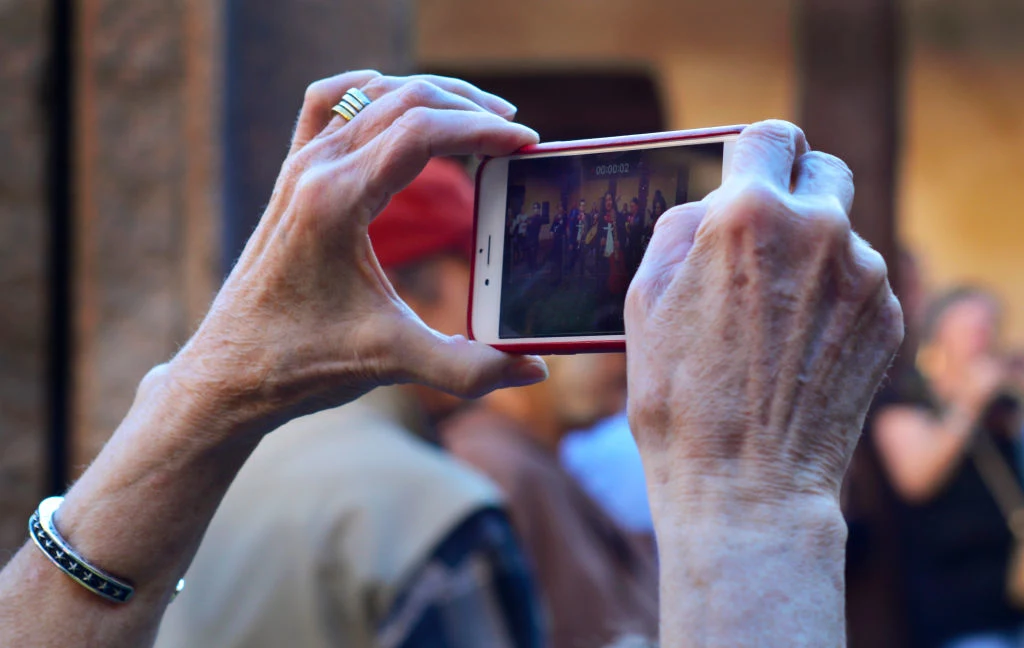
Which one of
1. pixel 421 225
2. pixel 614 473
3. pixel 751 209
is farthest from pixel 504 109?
pixel 614 473

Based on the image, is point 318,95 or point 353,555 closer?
point 318,95

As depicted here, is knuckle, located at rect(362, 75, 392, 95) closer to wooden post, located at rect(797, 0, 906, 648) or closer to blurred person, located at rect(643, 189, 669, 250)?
blurred person, located at rect(643, 189, 669, 250)

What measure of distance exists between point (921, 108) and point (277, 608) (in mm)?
4844

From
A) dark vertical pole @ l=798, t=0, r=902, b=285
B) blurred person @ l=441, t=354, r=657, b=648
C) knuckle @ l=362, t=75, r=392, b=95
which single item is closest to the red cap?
blurred person @ l=441, t=354, r=657, b=648

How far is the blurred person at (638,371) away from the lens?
2.43 ft

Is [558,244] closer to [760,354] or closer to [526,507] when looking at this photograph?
[760,354]

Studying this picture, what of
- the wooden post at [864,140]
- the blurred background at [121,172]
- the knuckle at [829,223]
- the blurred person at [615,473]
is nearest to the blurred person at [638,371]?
the knuckle at [829,223]

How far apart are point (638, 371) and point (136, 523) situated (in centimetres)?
47

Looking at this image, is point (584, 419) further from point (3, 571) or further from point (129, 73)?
point (3, 571)

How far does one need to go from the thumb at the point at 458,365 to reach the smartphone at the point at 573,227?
45 mm

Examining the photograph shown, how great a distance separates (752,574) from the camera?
0.72 metres

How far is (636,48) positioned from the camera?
210 inches

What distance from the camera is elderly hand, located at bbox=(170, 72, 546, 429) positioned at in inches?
36.8

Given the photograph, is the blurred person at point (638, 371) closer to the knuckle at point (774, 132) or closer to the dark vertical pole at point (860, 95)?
the knuckle at point (774, 132)
